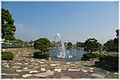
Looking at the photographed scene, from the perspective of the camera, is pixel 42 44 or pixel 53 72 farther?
pixel 42 44

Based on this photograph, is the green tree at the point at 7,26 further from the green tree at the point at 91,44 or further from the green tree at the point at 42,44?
the green tree at the point at 91,44

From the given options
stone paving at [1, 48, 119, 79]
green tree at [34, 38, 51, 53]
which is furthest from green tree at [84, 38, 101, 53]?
stone paving at [1, 48, 119, 79]

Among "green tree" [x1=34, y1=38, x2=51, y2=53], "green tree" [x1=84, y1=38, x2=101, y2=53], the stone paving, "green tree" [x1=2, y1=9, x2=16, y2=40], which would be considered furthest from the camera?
"green tree" [x1=2, y1=9, x2=16, y2=40]

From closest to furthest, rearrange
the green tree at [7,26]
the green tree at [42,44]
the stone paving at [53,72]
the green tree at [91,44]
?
the stone paving at [53,72] < the green tree at [91,44] < the green tree at [42,44] < the green tree at [7,26]

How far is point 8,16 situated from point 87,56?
7120 millimetres

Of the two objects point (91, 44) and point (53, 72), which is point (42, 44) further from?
point (53, 72)

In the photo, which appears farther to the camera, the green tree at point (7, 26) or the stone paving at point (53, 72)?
the green tree at point (7, 26)

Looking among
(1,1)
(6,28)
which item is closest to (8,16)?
(6,28)

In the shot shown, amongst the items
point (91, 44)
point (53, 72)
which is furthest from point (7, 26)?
point (53, 72)

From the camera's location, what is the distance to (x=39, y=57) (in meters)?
14.6

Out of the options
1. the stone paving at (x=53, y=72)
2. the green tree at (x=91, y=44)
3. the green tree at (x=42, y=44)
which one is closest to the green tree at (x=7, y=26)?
the green tree at (x=42, y=44)

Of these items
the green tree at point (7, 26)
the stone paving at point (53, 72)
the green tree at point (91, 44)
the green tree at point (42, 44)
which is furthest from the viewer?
the green tree at point (7, 26)

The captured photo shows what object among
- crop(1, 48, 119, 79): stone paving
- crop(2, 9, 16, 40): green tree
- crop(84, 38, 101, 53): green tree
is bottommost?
crop(1, 48, 119, 79): stone paving

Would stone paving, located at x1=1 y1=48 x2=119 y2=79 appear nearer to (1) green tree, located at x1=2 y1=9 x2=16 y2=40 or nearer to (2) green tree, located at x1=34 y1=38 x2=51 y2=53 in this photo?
(2) green tree, located at x1=34 y1=38 x2=51 y2=53
